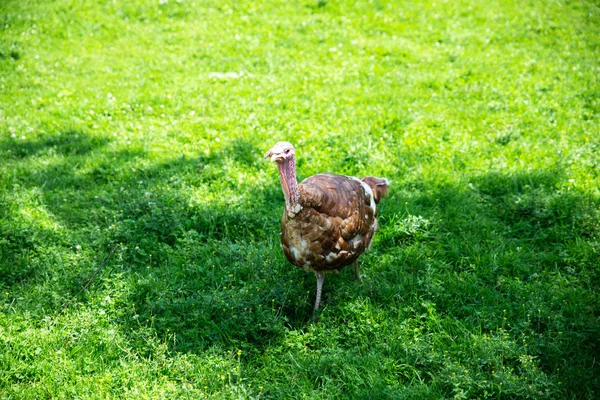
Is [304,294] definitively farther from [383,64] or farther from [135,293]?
[383,64]

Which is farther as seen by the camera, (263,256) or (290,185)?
(263,256)

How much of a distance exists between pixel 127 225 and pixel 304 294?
7.12 feet

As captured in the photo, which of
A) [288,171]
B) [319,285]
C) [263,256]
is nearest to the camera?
[288,171]

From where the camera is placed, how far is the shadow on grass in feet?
14.7

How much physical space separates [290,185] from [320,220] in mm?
418

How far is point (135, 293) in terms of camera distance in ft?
15.8

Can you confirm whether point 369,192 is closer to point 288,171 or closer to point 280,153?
point 288,171

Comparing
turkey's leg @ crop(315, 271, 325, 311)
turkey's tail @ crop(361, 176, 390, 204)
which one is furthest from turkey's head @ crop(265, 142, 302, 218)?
turkey's tail @ crop(361, 176, 390, 204)

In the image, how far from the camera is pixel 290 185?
13.6 ft

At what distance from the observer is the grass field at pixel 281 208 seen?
4078 mm

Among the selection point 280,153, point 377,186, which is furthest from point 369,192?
point 280,153

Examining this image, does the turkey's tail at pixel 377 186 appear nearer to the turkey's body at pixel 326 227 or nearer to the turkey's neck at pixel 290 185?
the turkey's body at pixel 326 227

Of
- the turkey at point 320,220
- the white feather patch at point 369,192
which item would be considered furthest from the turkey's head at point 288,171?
the white feather patch at point 369,192

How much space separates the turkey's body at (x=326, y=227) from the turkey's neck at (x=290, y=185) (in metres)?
0.05
